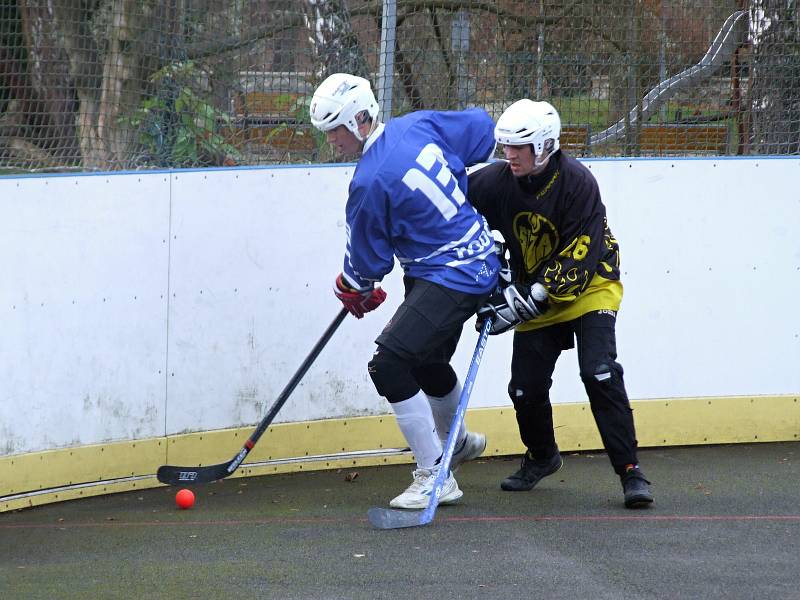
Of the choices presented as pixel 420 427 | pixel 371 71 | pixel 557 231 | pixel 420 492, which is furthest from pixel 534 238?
pixel 371 71

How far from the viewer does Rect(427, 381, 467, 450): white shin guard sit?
16.1 feet

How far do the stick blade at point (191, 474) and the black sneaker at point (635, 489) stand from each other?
160 centimetres

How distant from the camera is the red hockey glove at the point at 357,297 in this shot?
460cm

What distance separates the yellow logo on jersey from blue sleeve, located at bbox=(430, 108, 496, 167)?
30cm

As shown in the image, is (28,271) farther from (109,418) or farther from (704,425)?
(704,425)

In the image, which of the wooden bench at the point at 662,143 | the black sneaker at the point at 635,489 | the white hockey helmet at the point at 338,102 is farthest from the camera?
the wooden bench at the point at 662,143

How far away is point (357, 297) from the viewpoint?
4.61 m

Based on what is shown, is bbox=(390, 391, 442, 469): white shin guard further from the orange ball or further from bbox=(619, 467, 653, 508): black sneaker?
the orange ball

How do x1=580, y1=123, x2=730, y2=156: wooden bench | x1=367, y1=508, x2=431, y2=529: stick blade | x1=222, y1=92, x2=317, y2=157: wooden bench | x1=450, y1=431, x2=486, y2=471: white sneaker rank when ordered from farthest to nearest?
x1=580, y1=123, x2=730, y2=156: wooden bench < x1=222, y1=92, x2=317, y2=157: wooden bench < x1=450, y1=431, x2=486, y2=471: white sneaker < x1=367, y1=508, x2=431, y2=529: stick blade

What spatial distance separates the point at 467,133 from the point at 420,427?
44.5 inches

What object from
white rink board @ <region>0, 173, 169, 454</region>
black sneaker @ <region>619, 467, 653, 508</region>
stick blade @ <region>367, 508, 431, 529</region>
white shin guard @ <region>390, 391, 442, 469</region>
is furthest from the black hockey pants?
white rink board @ <region>0, 173, 169, 454</region>

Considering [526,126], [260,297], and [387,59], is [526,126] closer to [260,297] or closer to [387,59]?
[387,59]

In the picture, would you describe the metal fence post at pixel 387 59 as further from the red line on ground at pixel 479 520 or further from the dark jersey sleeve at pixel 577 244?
the red line on ground at pixel 479 520

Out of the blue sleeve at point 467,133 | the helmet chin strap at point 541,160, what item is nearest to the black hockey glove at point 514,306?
the helmet chin strap at point 541,160
